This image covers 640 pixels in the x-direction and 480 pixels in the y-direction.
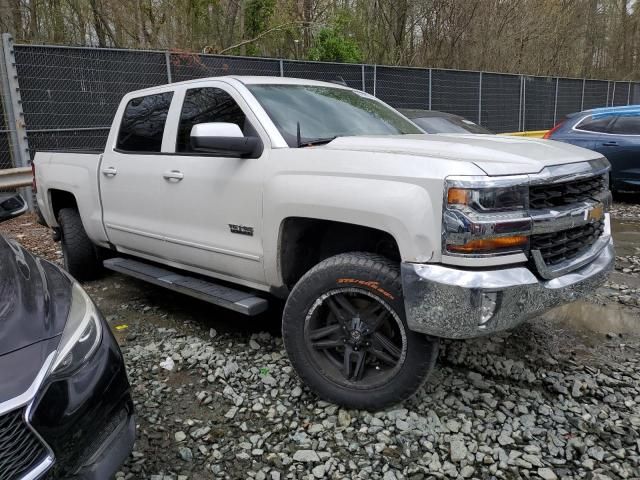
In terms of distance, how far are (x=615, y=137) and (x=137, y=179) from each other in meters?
7.74

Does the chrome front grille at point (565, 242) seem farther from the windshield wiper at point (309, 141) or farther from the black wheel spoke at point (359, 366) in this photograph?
the windshield wiper at point (309, 141)

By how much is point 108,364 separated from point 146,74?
8.25 m

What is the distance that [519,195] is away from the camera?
99.5 inches

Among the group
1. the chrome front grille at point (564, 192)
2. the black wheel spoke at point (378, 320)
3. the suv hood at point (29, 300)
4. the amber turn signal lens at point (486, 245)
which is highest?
the chrome front grille at point (564, 192)

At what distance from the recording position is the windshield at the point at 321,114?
11.5ft

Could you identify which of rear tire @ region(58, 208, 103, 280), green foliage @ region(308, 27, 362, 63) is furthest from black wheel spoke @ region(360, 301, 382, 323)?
green foliage @ region(308, 27, 362, 63)

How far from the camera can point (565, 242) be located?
283cm

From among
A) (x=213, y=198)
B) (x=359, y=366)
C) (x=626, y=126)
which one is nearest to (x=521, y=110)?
(x=626, y=126)

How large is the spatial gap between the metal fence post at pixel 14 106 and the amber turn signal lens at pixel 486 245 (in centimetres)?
813

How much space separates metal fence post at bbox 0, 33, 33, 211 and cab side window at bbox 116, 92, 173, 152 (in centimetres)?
479

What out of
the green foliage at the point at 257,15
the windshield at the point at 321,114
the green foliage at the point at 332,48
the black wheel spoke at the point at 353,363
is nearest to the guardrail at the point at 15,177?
the windshield at the point at 321,114

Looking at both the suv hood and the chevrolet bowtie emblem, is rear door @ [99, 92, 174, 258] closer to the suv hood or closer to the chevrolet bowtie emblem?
the suv hood

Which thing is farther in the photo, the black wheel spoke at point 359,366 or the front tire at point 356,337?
the black wheel spoke at point 359,366

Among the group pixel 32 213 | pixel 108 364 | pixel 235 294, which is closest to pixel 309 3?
pixel 32 213
